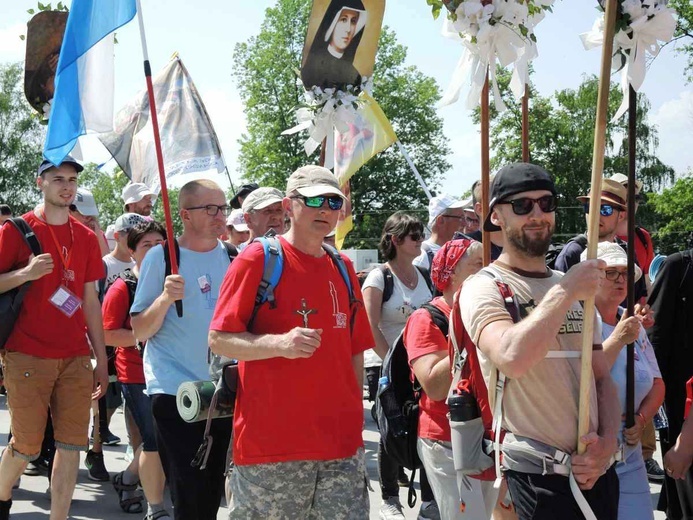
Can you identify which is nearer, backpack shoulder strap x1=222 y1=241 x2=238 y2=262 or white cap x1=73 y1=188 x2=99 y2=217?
backpack shoulder strap x1=222 y1=241 x2=238 y2=262

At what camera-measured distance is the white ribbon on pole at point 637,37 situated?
407 centimetres

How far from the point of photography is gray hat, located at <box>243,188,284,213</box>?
23.3 feet

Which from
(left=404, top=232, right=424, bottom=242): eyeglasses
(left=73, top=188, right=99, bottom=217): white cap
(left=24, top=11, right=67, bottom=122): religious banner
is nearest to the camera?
(left=24, top=11, right=67, bottom=122): religious banner

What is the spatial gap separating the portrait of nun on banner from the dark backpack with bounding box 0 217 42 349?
301cm

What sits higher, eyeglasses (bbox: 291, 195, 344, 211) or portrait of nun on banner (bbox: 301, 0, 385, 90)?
portrait of nun on banner (bbox: 301, 0, 385, 90)

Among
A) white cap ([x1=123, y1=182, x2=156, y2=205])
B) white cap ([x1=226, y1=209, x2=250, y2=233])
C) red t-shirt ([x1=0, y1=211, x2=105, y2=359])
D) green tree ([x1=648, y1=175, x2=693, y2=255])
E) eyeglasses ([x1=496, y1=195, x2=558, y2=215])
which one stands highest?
green tree ([x1=648, y1=175, x2=693, y2=255])

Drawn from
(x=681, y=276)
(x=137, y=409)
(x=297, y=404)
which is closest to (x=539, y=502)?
(x=297, y=404)

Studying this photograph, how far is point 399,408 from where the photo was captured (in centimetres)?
519

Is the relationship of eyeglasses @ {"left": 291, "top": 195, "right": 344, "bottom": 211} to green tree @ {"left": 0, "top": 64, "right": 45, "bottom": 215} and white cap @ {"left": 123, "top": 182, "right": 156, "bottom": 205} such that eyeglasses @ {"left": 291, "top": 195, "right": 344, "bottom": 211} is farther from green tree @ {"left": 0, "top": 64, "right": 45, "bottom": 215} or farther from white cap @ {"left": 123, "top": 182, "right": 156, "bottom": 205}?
green tree @ {"left": 0, "top": 64, "right": 45, "bottom": 215}

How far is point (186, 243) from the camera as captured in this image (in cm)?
574

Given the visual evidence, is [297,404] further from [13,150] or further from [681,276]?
[13,150]

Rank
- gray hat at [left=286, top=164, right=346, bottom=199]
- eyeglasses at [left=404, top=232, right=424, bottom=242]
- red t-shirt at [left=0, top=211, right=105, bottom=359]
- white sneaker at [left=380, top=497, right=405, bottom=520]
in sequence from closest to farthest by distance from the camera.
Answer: gray hat at [left=286, top=164, right=346, bottom=199], red t-shirt at [left=0, top=211, right=105, bottom=359], white sneaker at [left=380, top=497, right=405, bottom=520], eyeglasses at [left=404, top=232, right=424, bottom=242]

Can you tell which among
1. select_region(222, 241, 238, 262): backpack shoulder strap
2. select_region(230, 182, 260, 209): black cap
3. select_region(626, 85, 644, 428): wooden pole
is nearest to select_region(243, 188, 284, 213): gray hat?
select_region(222, 241, 238, 262): backpack shoulder strap

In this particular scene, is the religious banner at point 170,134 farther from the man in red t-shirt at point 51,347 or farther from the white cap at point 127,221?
the man in red t-shirt at point 51,347
